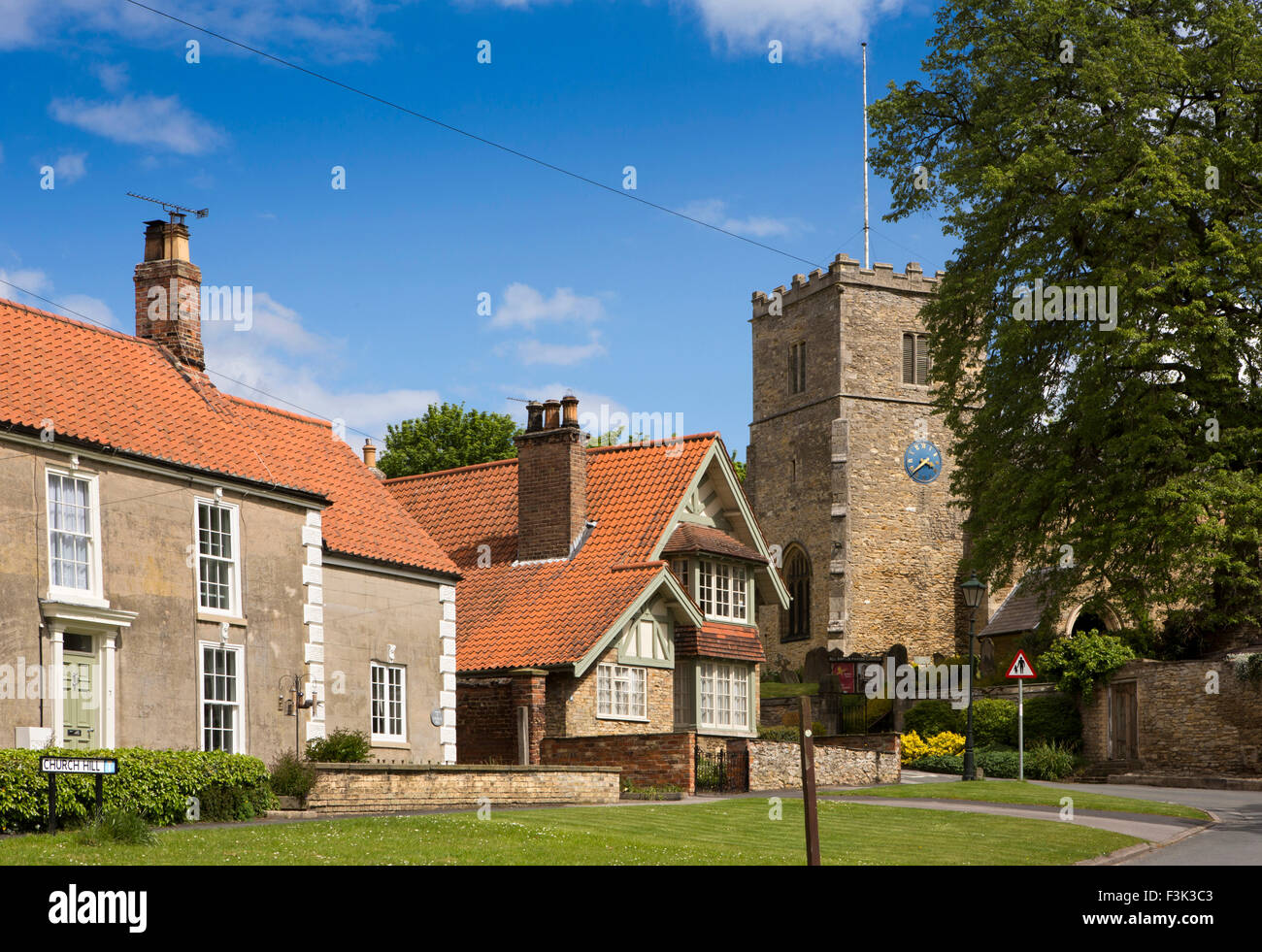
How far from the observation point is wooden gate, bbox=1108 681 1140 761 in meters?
36.8

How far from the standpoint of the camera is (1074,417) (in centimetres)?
3366

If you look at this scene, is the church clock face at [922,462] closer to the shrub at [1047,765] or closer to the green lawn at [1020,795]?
the shrub at [1047,765]

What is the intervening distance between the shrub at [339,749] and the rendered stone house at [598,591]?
498 cm

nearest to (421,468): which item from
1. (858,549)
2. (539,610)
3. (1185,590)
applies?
(858,549)

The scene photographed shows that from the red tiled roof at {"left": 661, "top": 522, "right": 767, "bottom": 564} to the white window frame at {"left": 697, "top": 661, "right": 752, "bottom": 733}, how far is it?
8.76ft

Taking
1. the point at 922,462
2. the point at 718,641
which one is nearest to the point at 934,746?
the point at 718,641

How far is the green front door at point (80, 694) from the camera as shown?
21.3 meters

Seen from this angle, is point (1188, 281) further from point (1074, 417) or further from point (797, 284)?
point (797, 284)

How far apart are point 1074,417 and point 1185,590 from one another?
504 cm

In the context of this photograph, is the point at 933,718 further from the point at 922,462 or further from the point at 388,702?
the point at 922,462

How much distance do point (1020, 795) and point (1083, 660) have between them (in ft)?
39.9

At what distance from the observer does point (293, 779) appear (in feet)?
71.1

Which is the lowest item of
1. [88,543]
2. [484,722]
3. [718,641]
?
[484,722]
